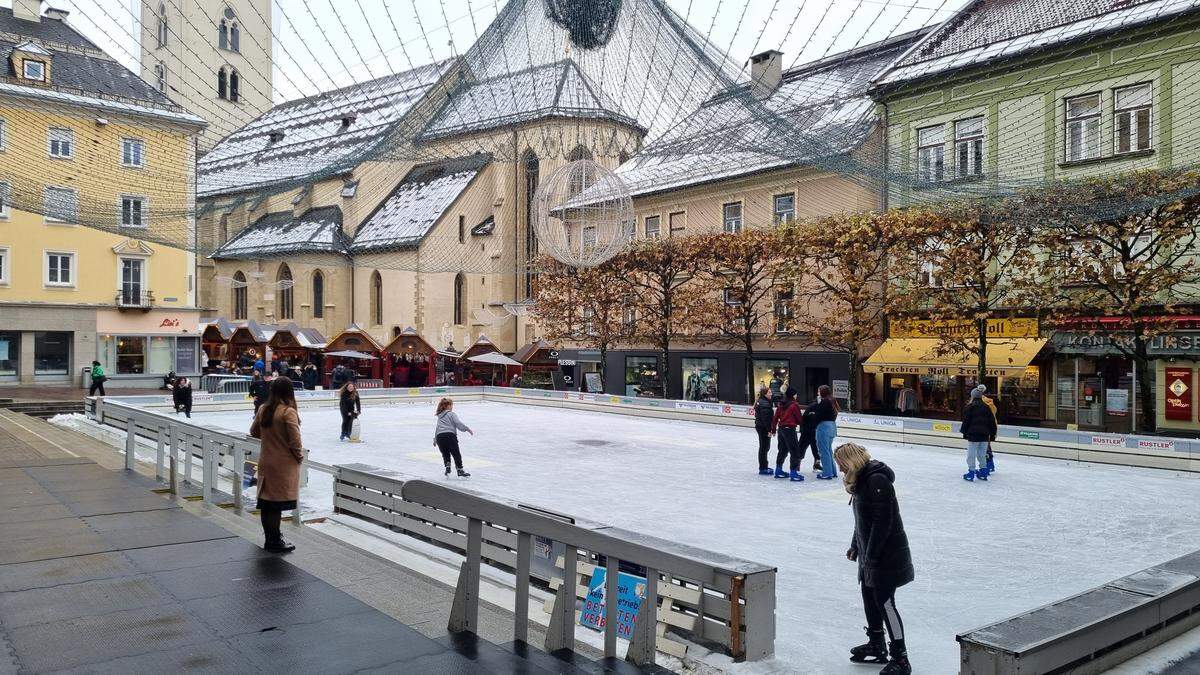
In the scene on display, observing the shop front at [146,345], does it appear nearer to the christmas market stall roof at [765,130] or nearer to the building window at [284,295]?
the building window at [284,295]

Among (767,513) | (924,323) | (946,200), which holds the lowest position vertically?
(767,513)

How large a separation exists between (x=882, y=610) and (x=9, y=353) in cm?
3878

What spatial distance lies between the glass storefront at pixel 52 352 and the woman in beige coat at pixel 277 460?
3427cm

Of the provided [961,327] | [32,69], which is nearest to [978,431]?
[961,327]

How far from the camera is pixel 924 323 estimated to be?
2852cm

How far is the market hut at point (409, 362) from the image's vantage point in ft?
128

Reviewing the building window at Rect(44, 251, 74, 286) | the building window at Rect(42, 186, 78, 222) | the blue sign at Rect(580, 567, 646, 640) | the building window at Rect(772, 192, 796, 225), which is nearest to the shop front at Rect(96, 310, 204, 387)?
the building window at Rect(44, 251, 74, 286)

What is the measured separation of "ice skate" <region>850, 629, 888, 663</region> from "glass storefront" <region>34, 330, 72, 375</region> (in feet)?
126

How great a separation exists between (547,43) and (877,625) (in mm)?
7574

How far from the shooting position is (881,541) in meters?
5.67

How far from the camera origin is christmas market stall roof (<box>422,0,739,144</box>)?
32.9 ft

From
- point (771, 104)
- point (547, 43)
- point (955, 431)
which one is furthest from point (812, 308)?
point (547, 43)

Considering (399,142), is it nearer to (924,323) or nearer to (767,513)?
(767,513)

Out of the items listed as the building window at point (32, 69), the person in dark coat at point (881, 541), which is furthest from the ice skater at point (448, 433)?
the building window at point (32, 69)
